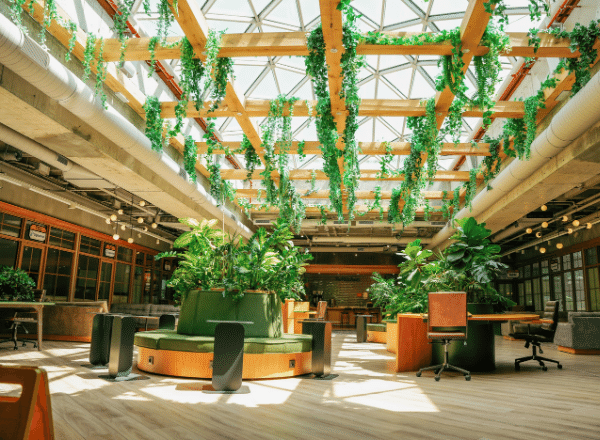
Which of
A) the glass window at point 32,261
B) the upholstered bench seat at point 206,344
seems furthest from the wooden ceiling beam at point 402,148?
the glass window at point 32,261

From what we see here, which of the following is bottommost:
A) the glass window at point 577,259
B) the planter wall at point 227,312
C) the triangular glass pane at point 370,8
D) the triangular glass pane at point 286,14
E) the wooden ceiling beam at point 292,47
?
the planter wall at point 227,312

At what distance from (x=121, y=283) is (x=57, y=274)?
3617 millimetres

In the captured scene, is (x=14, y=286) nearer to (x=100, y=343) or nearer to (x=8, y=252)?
(x=8, y=252)

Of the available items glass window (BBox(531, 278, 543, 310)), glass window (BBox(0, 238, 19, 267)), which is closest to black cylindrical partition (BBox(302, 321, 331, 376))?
glass window (BBox(0, 238, 19, 267))

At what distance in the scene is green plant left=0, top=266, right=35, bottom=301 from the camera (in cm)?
809

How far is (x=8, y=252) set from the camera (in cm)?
1033

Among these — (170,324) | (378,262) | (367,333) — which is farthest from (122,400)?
(378,262)

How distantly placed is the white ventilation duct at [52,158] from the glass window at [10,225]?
2.37 metres

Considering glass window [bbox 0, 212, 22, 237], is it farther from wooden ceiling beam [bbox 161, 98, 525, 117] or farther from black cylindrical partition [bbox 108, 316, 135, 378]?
black cylindrical partition [bbox 108, 316, 135, 378]

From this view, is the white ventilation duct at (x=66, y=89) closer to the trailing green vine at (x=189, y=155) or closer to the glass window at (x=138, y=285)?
the trailing green vine at (x=189, y=155)

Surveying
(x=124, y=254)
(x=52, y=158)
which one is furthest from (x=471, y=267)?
(x=124, y=254)

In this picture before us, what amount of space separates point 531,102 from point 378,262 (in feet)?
50.0

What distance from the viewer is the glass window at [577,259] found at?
14.2m

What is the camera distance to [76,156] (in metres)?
6.85
